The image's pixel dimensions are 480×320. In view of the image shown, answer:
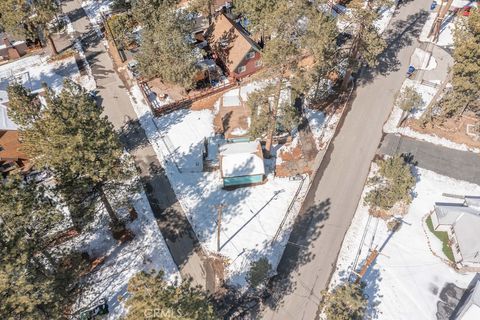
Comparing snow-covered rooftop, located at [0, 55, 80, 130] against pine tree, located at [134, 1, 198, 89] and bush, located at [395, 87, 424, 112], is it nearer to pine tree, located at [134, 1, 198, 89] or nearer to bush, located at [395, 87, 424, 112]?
pine tree, located at [134, 1, 198, 89]

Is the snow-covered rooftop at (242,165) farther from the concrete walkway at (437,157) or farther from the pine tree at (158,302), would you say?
the pine tree at (158,302)

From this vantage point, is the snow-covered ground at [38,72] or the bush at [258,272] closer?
the bush at [258,272]

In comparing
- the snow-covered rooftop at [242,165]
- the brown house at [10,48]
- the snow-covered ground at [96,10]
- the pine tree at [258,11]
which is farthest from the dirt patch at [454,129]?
the brown house at [10,48]

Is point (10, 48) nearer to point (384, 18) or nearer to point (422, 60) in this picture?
point (384, 18)

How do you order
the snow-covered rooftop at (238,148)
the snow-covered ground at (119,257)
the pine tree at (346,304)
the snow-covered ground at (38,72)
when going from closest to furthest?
1. the pine tree at (346,304)
2. the snow-covered ground at (119,257)
3. the snow-covered rooftop at (238,148)
4. the snow-covered ground at (38,72)

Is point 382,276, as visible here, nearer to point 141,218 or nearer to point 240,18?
point 141,218

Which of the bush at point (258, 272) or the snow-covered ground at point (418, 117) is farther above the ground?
the snow-covered ground at point (418, 117)

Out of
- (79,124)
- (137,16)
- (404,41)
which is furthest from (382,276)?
(137,16)
